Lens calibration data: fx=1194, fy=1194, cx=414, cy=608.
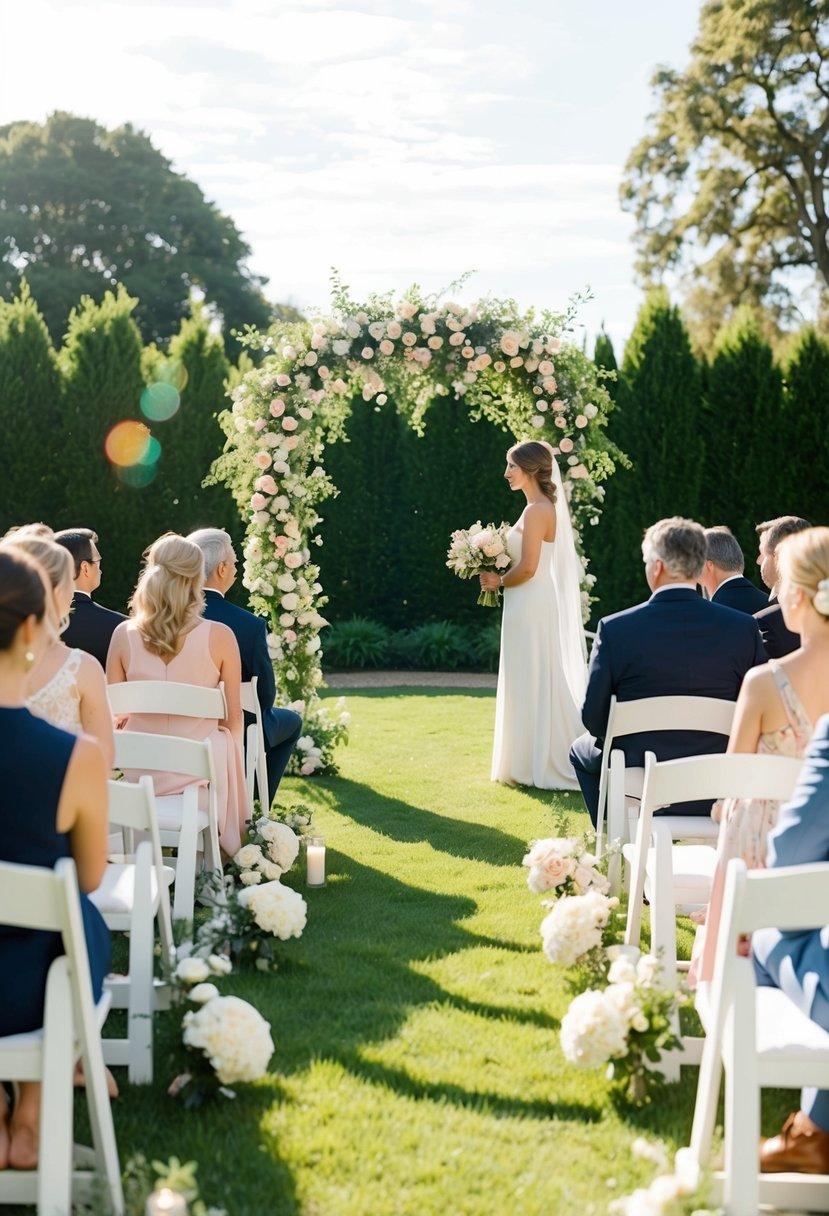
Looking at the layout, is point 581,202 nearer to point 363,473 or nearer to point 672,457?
point 672,457

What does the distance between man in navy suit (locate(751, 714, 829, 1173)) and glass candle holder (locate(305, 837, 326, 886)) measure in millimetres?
3165

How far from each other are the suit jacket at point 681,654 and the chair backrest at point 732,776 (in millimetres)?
1725

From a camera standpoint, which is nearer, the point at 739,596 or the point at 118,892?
the point at 118,892

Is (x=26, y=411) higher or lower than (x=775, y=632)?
higher

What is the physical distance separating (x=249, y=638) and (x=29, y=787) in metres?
4.14

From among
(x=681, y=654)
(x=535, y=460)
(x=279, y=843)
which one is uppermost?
(x=535, y=460)

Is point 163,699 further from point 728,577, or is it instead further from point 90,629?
point 728,577

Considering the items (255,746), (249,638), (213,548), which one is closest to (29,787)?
(213,548)

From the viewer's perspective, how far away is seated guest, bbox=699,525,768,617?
256 inches

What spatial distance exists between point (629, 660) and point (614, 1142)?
251cm

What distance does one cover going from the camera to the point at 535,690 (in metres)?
8.41

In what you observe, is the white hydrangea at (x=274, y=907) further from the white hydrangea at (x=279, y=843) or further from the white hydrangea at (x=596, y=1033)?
the white hydrangea at (x=596, y=1033)

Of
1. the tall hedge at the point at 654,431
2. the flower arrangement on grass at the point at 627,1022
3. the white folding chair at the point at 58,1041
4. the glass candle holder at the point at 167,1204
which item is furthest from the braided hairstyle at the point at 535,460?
the tall hedge at the point at 654,431

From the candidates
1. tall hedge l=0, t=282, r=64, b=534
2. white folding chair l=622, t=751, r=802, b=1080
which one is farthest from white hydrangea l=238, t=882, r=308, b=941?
tall hedge l=0, t=282, r=64, b=534
